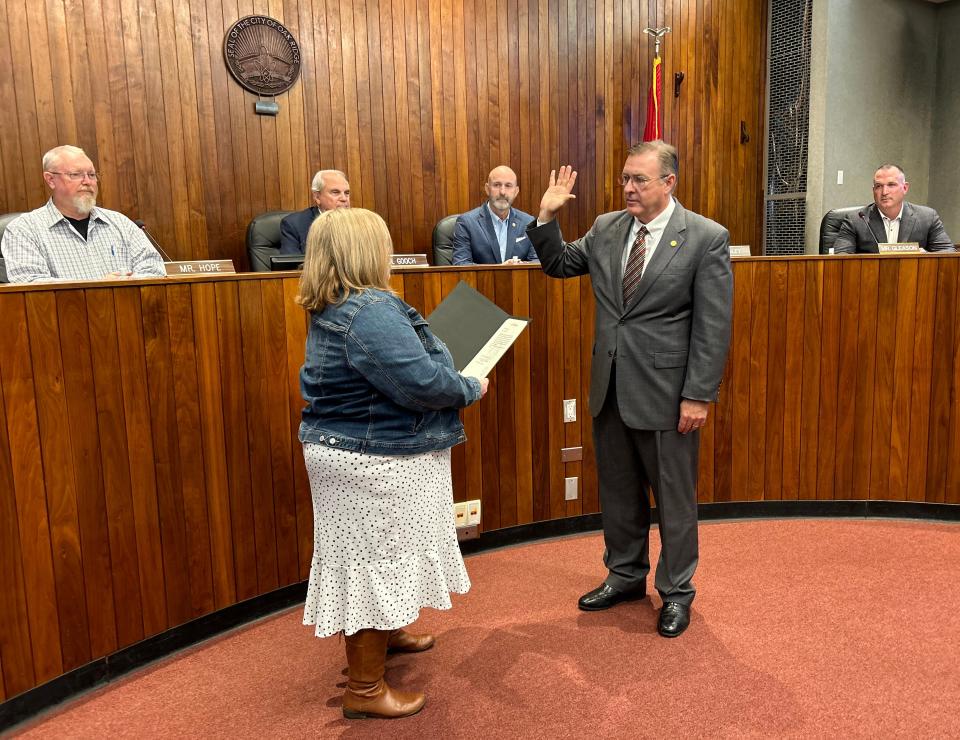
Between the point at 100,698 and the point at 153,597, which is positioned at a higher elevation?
the point at 153,597

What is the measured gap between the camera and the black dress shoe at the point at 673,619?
2525 mm

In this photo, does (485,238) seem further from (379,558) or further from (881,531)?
(379,558)

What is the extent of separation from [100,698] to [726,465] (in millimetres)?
2560

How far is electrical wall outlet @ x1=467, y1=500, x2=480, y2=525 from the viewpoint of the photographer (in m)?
3.20

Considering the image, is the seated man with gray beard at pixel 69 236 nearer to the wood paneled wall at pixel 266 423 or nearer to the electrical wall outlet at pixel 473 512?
the wood paneled wall at pixel 266 423

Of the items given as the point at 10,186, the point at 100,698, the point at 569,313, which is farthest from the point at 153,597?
the point at 10,186

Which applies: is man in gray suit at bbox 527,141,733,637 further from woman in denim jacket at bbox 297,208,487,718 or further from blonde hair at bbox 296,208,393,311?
blonde hair at bbox 296,208,393,311

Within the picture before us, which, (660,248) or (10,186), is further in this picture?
(10,186)

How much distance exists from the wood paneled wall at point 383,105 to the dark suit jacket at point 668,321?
10.1 ft

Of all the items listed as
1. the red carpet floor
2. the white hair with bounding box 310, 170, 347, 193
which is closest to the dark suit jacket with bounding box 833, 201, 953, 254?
the red carpet floor

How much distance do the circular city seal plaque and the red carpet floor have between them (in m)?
3.29

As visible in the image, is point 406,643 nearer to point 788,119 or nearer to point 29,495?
point 29,495

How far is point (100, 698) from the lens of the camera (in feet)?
7.43

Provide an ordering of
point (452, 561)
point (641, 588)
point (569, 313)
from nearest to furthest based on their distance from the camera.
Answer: point (452, 561), point (641, 588), point (569, 313)
